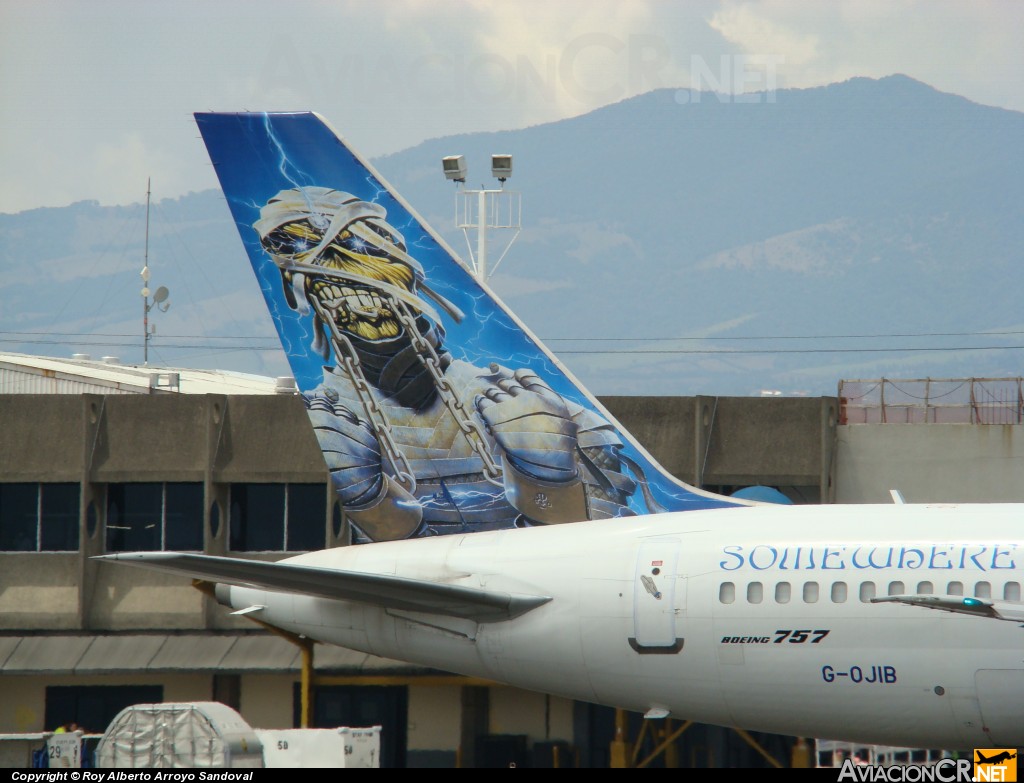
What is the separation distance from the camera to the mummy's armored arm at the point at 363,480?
23016mm

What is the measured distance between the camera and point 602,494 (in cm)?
2253

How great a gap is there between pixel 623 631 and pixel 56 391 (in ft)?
104

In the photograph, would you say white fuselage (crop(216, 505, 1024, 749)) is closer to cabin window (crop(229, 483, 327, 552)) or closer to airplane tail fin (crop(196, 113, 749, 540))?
airplane tail fin (crop(196, 113, 749, 540))

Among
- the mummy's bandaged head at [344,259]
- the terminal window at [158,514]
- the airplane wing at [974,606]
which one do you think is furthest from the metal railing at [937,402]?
the terminal window at [158,514]

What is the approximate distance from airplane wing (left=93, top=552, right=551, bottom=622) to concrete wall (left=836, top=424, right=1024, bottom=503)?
15.3 meters

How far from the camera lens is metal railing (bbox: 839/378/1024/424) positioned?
34.3 meters

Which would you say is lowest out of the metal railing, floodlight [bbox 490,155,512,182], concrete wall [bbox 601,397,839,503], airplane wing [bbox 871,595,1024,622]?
airplane wing [bbox 871,595,1024,622]

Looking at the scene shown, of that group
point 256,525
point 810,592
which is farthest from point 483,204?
point 810,592

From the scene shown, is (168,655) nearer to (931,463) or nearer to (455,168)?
(455,168)

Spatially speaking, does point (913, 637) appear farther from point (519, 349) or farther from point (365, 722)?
point (365, 722)

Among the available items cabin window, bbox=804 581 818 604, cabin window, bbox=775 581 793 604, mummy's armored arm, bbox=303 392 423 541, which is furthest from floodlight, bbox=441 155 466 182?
cabin window, bbox=804 581 818 604

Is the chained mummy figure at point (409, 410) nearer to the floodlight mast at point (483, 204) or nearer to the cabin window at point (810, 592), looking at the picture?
the cabin window at point (810, 592)

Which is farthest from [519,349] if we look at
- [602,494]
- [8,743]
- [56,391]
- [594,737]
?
[56,391]

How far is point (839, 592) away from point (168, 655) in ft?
66.7
